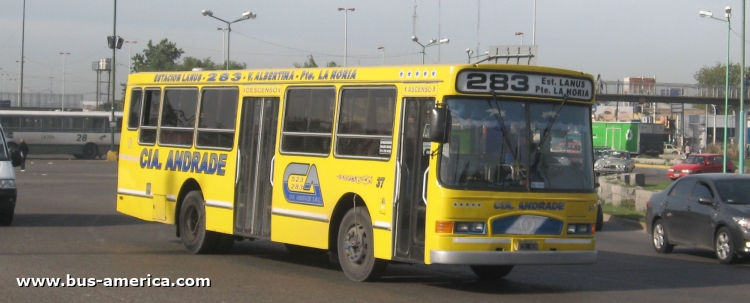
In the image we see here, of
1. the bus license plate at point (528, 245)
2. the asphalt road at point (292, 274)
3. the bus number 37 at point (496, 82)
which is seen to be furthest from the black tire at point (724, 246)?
the bus number 37 at point (496, 82)

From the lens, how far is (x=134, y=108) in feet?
51.1

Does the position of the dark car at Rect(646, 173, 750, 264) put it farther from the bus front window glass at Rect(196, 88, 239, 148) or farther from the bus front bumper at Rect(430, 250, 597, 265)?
the bus front window glass at Rect(196, 88, 239, 148)

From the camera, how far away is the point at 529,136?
1009 cm

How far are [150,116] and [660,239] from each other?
9.00 meters

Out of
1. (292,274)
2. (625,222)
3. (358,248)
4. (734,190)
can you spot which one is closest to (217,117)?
(292,274)

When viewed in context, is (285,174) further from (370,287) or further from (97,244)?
(97,244)

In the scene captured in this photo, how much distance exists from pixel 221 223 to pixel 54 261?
2292mm

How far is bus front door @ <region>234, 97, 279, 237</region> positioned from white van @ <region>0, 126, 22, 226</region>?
19.7ft

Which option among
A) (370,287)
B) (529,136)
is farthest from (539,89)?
(370,287)

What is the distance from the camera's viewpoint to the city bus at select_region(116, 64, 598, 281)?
9.77 meters

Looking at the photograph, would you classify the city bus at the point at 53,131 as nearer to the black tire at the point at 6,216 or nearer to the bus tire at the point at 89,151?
the bus tire at the point at 89,151

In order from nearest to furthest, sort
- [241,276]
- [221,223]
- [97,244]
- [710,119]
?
[241,276]
[221,223]
[97,244]
[710,119]

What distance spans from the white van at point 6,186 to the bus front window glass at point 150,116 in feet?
10.2

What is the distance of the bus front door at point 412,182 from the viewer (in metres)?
10.0
